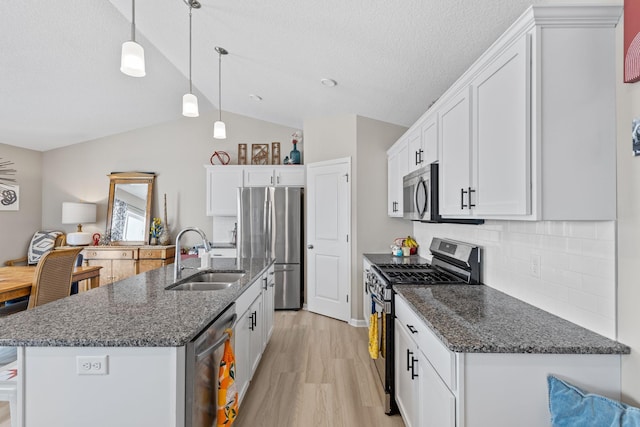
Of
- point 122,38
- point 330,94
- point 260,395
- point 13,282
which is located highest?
point 122,38

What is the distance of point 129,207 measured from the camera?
17.9 feet

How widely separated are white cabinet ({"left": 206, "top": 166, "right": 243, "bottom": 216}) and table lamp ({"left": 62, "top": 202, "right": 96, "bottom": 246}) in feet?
6.82

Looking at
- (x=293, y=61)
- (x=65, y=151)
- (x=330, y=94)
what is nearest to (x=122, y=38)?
(x=293, y=61)

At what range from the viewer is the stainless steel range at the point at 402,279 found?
220cm

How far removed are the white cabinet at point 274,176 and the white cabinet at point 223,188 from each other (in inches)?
6.2

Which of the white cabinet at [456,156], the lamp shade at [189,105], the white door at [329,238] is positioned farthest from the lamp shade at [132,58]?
the white door at [329,238]

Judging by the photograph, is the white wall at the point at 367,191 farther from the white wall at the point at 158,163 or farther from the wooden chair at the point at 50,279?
the wooden chair at the point at 50,279

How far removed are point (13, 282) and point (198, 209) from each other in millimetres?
2881

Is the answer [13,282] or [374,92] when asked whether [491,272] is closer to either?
[374,92]

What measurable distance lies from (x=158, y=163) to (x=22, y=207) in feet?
7.03

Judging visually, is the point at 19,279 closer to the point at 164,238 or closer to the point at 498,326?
the point at 164,238

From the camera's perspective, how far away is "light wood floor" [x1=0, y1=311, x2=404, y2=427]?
2160 millimetres

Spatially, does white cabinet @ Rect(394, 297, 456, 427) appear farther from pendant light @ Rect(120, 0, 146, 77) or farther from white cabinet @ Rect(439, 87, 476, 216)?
pendant light @ Rect(120, 0, 146, 77)

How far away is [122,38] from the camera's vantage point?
3238 mm
